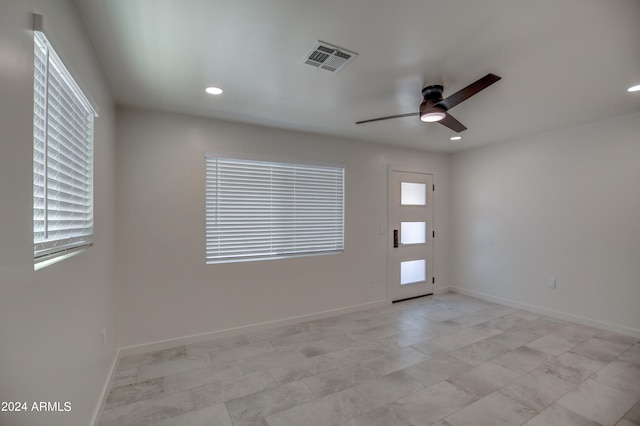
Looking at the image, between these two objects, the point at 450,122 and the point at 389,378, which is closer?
the point at 389,378

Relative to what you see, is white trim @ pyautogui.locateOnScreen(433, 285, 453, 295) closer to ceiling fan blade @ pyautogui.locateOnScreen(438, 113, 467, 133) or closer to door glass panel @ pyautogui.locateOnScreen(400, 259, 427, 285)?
door glass panel @ pyautogui.locateOnScreen(400, 259, 427, 285)

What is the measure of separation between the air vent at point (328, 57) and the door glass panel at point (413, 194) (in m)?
3.03

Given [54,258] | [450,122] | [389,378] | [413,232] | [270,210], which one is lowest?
[389,378]

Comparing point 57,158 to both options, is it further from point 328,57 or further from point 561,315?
point 561,315

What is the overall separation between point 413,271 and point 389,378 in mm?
2739

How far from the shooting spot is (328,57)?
2139 mm

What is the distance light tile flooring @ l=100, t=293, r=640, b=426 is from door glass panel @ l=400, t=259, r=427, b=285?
1.20 metres

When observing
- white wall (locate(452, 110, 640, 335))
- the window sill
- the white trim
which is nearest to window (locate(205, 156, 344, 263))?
the window sill

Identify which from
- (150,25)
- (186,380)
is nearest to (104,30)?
(150,25)

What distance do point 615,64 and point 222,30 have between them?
297 cm

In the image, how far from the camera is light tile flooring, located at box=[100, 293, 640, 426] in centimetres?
209

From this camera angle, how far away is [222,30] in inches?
72.2

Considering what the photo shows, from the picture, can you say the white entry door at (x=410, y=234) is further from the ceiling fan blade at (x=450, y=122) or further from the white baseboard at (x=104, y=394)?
the white baseboard at (x=104, y=394)

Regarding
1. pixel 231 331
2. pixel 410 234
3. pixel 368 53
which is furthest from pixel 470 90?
pixel 231 331
